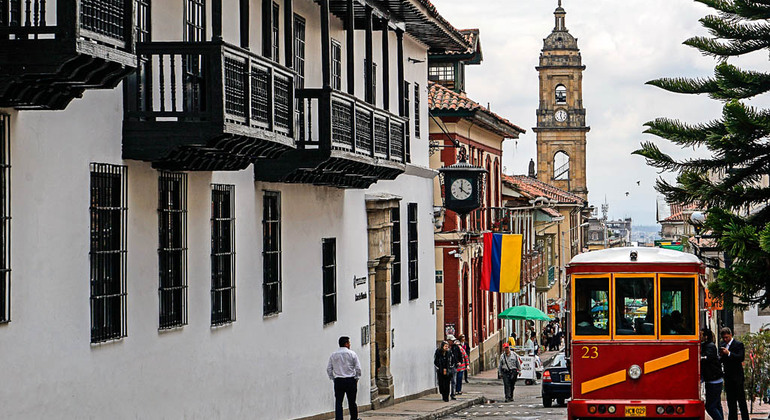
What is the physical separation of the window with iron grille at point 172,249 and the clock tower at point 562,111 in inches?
3597

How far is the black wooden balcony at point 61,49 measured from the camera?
9484mm

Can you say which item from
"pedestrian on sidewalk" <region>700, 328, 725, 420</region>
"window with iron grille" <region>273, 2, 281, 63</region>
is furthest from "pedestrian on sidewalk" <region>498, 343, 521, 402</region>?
"window with iron grille" <region>273, 2, 281, 63</region>

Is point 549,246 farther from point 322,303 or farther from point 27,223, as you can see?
point 27,223

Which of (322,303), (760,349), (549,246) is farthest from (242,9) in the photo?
(549,246)

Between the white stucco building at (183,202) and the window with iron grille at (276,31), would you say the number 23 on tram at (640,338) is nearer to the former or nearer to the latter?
the white stucco building at (183,202)

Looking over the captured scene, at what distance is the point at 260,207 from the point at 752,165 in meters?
7.08

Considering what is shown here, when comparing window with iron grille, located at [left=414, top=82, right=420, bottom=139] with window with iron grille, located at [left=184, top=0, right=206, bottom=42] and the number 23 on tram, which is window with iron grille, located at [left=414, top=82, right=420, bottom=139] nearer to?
the number 23 on tram

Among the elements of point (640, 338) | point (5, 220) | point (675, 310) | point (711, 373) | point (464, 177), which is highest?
point (464, 177)

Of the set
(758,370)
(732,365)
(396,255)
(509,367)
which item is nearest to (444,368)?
(509,367)

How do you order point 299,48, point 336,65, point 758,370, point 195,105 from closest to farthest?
point 195,105, point 299,48, point 758,370, point 336,65

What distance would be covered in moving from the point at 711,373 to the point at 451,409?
29.0 feet

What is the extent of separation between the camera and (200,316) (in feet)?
51.3

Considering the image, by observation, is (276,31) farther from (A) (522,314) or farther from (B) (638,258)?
(A) (522,314)

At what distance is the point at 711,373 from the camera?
17906 mm
